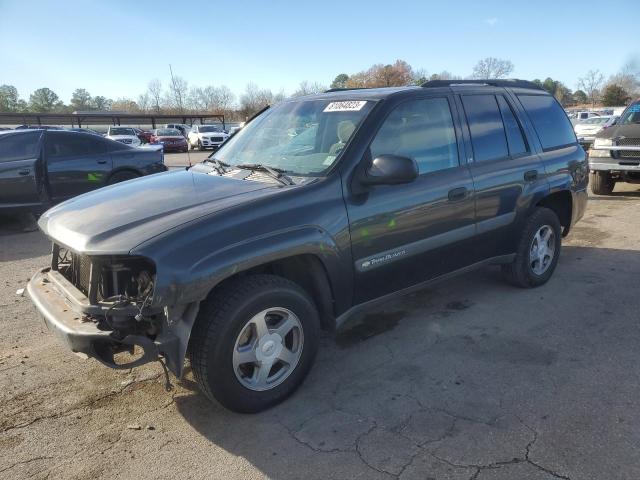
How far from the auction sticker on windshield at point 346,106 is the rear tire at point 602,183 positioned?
8470mm

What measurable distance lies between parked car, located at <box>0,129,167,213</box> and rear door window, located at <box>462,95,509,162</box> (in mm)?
6542

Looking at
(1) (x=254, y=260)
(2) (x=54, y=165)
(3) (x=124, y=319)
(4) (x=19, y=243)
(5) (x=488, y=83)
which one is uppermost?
(5) (x=488, y=83)

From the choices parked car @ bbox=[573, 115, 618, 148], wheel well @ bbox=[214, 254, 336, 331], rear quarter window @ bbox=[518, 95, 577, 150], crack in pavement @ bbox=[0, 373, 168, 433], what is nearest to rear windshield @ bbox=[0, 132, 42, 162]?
crack in pavement @ bbox=[0, 373, 168, 433]

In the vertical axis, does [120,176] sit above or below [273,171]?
below

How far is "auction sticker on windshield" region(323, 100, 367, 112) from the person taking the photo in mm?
3574

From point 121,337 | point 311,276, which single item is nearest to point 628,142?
point 311,276

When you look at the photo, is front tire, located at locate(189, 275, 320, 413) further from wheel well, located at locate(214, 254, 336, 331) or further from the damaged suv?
wheel well, located at locate(214, 254, 336, 331)

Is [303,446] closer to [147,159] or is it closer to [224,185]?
[224,185]

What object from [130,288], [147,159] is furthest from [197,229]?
[147,159]

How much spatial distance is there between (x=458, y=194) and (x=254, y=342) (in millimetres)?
1953

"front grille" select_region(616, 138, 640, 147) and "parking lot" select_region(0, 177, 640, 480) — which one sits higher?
"front grille" select_region(616, 138, 640, 147)

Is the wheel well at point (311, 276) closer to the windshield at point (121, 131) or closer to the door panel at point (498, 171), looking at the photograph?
the door panel at point (498, 171)

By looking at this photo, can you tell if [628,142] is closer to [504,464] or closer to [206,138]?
[504,464]

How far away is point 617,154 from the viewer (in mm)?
9719
